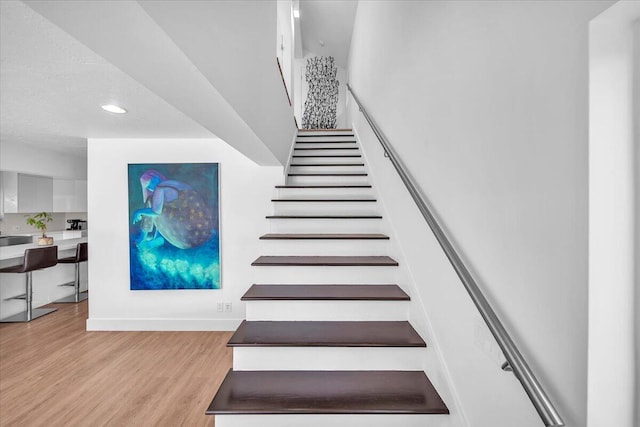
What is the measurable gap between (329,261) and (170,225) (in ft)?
7.51

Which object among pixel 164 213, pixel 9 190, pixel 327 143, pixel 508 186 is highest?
pixel 327 143

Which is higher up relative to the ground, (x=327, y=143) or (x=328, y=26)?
(x=328, y=26)

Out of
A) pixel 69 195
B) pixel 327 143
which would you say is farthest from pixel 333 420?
pixel 69 195

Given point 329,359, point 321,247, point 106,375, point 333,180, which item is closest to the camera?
point 329,359

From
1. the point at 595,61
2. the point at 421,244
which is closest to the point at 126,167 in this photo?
the point at 421,244

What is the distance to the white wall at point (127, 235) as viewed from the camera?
384 centimetres

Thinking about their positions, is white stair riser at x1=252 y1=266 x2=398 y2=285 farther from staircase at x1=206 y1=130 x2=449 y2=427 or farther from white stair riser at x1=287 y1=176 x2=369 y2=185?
white stair riser at x1=287 y1=176 x2=369 y2=185

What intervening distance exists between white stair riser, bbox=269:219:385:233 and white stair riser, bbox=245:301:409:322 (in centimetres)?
99

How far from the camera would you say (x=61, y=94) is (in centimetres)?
229

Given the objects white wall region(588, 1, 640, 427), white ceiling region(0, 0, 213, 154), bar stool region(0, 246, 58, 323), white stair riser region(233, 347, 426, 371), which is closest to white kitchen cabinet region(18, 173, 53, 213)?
bar stool region(0, 246, 58, 323)

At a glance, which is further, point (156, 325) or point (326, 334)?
point (156, 325)

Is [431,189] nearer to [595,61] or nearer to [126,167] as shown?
[595,61]

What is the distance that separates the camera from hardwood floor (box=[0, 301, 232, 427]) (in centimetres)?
232

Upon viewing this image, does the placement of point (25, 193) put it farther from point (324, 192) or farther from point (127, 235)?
point (324, 192)
